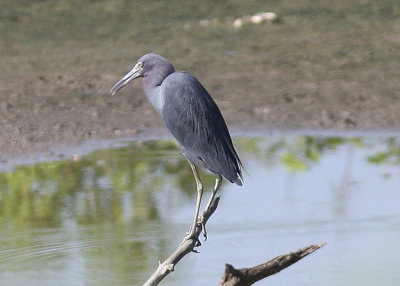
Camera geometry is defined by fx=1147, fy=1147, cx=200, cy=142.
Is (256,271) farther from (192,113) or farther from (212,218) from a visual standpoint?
(212,218)

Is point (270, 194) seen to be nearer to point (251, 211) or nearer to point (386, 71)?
point (251, 211)

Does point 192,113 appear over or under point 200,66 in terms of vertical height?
over

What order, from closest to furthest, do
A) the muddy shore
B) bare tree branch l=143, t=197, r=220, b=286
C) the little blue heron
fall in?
bare tree branch l=143, t=197, r=220, b=286 → the little blue heron → the muddy shore

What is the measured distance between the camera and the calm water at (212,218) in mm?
5797

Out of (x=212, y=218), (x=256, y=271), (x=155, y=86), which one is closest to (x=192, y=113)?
(x=155, y=86)

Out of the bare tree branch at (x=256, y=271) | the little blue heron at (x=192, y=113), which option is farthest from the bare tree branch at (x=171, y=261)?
the bare tree branch at (x=256, y=271)

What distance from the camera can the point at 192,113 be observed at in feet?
16.7

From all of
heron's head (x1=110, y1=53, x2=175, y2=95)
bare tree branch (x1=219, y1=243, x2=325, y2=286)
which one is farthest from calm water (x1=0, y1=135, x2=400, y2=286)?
heron's head (x1=110, y1=53, x2=175, y2=95)

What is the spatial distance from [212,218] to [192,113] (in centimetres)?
167

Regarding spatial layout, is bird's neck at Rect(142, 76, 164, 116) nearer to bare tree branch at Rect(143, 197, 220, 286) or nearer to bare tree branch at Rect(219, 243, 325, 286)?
bare tree branch at Rect(143, 197, 220, 286)

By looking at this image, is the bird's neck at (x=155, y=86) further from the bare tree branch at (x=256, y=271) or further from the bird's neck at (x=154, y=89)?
the bare tree branch at (x=256, y=271)

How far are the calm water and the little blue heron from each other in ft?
2.44

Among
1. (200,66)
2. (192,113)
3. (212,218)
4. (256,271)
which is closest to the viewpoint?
(256,271)

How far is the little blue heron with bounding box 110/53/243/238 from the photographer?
5051 millimetres
